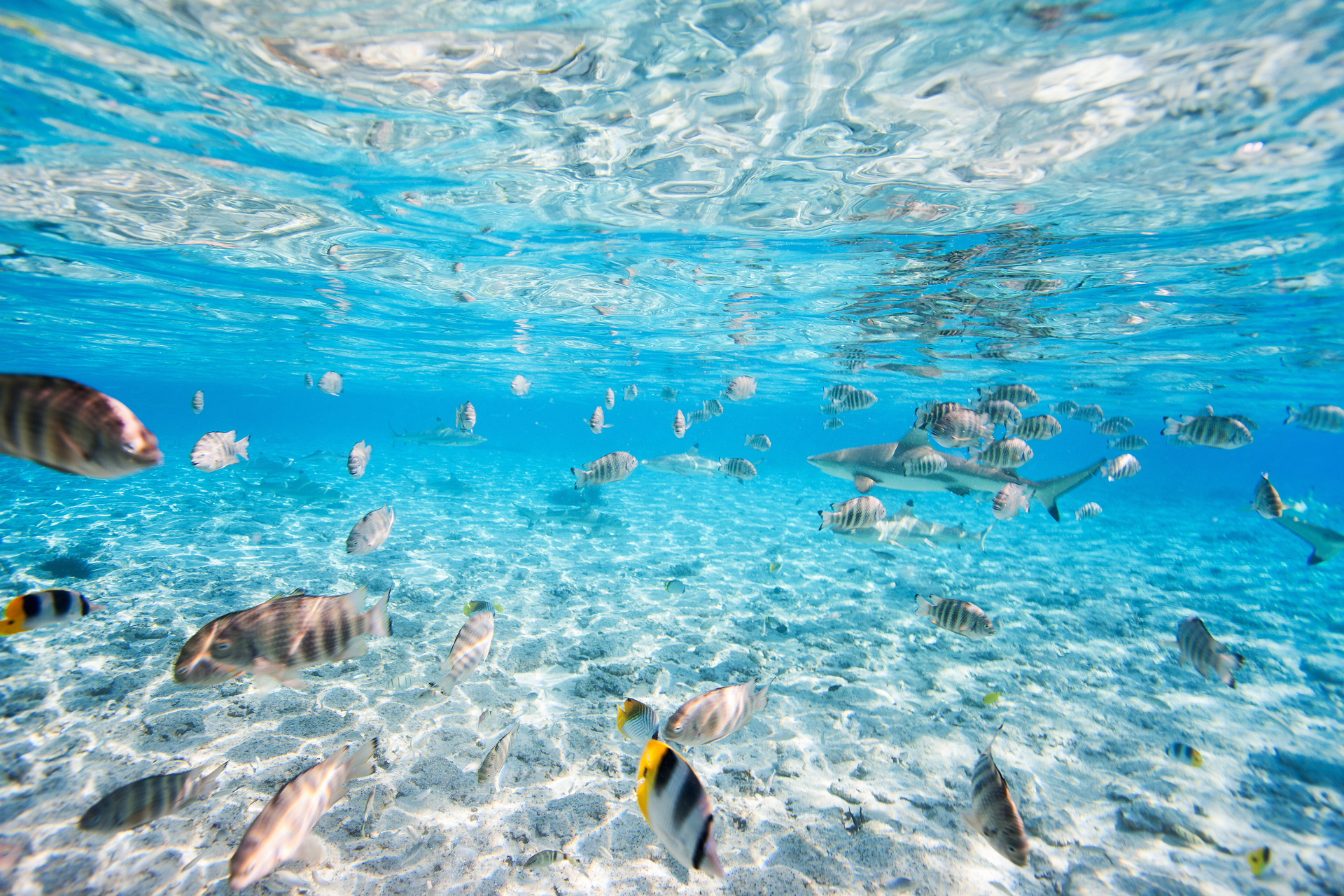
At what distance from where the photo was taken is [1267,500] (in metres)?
7.66

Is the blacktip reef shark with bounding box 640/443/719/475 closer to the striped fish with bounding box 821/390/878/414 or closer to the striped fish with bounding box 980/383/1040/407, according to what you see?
the striped fish with bounding box 821/390/878/414

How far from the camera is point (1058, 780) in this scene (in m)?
6.54

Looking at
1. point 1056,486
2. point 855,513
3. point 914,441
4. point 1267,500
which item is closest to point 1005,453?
point 914,441

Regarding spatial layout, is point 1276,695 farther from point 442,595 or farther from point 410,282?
point 410,282

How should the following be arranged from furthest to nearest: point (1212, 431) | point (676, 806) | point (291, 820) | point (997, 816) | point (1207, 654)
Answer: point (1212, 431) < point (1207, 654) < point (997, 816) < point (291, 820) < point (676, 806)

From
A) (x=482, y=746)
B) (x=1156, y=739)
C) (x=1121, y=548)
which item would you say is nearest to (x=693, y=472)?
(x=482, y=746)

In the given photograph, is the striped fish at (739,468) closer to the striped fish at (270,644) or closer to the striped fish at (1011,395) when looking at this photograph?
the striped fish at (1011,395)

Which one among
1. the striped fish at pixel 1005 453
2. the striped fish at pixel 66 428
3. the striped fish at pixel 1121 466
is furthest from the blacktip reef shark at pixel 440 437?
the striped fish at pixel 1121 466

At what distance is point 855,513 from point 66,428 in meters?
6.96

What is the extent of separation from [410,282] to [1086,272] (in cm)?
2053

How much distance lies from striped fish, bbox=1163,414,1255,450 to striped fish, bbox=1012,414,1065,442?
228 cm

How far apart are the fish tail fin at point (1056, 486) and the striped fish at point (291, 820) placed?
32.2 ft

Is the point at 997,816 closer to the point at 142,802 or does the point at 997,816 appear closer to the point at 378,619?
the point at 378,619

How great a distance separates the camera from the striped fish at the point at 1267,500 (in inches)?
296
